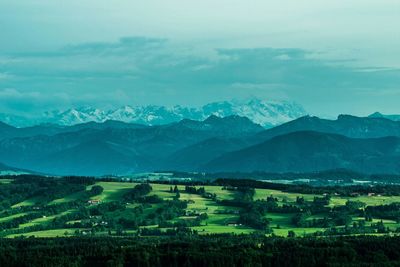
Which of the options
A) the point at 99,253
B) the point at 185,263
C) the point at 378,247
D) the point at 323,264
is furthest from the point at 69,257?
the point at 378,247

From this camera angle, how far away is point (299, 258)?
184000 millimetres

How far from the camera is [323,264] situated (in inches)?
7111

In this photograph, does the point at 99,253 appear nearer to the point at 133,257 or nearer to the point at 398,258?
the point at 133,257

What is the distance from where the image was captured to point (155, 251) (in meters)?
194

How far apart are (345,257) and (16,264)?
7055cm

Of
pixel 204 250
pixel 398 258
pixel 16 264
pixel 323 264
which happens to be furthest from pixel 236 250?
pixel 16 264

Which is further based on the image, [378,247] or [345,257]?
[378,247]

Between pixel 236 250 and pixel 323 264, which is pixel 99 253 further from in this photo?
pixel 323 264

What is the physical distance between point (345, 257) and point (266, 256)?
1703cm

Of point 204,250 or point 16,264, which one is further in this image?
point 204,250

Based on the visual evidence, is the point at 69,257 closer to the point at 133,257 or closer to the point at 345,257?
the point at 133,257

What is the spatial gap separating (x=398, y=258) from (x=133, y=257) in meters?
58.3

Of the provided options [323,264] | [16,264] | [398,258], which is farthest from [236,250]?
[16,264]

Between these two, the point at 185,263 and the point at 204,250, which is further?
the point at 204,250
